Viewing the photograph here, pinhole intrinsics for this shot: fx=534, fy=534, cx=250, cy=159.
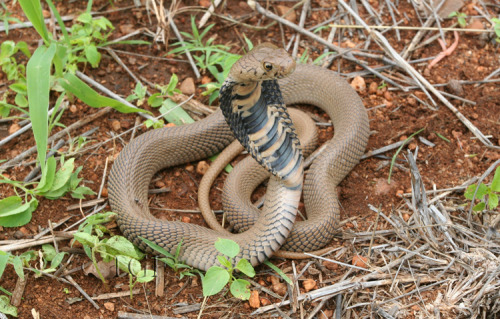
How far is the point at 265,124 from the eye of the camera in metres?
3.68

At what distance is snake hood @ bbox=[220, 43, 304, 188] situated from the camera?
3.33 m

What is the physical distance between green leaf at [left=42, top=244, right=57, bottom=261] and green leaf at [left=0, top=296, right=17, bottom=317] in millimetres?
437

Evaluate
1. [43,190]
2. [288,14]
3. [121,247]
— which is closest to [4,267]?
[121,247]

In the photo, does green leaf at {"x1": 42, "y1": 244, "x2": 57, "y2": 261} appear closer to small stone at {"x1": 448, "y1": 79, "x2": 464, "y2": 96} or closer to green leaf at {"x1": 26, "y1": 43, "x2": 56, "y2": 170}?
green leaf at {"x1": 26, "y1": 43, "x2": 56, "y2": 170}

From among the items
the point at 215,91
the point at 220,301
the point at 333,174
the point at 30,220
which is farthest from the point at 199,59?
the point at 220,301

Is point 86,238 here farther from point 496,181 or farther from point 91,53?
point 496,181

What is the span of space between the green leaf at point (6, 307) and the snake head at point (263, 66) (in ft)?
7.19

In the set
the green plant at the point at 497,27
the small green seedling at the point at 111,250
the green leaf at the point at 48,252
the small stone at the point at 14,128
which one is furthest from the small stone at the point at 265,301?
the green plant at the point at 497,27

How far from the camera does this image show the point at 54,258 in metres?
3.96

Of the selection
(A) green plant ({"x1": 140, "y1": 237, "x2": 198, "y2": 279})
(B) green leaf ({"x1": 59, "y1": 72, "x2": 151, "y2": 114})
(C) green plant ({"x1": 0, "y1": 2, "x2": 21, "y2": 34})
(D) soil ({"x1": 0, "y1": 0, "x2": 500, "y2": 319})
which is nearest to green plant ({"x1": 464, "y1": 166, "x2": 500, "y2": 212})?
(D) soil ({"x1": 0, "y1": 0, "x2": 500, "y2": 319})

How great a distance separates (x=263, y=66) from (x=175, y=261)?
65.7 inches

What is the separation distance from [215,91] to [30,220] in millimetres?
2165

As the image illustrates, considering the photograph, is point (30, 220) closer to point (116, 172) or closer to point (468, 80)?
point (116, 172)

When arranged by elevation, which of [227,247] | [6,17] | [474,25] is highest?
[6,17]
